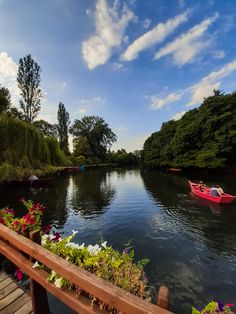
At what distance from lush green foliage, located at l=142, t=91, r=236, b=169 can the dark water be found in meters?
19.7

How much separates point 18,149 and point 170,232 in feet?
61.2

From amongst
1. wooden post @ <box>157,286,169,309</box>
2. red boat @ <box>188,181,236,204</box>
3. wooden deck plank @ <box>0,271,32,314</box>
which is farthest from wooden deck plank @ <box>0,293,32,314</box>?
red boat @ <box>188,181,236,204</box>

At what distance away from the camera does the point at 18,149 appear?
2381 centimetres

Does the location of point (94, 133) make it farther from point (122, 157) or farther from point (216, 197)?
point (216, 197)

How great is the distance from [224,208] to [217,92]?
33421 millimetres

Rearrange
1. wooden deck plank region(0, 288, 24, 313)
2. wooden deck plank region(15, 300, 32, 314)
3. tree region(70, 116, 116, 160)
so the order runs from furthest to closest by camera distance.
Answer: tree region(70, 116, 116, 160)
wooden deck plank region(0, 288, 24, 313)
wooden deck plank region(15, 300, 32, 314)

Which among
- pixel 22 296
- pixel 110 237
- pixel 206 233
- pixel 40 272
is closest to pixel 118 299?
pixel 40 272

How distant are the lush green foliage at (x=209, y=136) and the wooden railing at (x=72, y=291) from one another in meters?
37.4

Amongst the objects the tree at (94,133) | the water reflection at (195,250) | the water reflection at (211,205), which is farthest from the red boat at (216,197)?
the tree at (94,133)

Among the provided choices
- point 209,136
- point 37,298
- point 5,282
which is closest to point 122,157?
point 209,136

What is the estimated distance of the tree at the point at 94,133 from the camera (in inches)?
3268

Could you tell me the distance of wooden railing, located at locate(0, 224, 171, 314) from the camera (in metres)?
1.77

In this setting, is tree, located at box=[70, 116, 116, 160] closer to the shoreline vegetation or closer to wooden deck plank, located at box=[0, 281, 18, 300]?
the shoreline vegetation

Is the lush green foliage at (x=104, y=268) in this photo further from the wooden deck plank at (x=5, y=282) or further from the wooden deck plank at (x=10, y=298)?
the wooden deck plank at (x=5, y=282)
